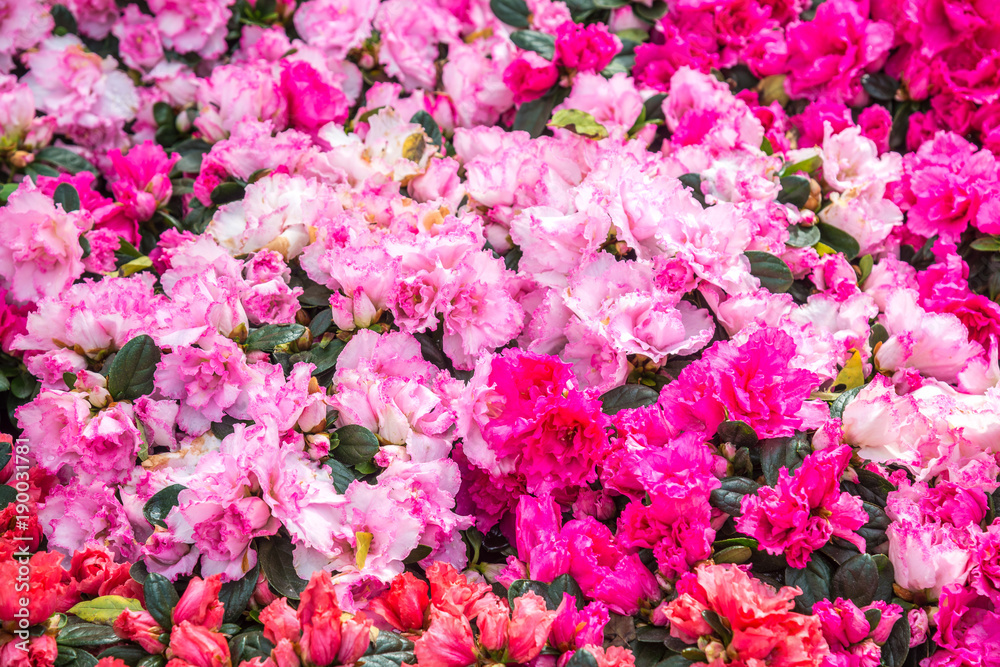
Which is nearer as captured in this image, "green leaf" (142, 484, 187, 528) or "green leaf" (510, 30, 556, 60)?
"green leaf" (142, 484, 187, 528)

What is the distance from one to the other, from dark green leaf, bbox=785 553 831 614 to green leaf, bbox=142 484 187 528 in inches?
30.2

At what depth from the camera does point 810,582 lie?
3.13 feet

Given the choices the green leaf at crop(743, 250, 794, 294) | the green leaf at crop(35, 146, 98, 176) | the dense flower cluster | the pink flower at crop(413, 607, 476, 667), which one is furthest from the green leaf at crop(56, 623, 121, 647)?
the green leaf at crop(35, 146, 98, 176)

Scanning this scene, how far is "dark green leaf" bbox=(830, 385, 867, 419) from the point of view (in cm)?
106

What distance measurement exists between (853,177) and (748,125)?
0.22 m

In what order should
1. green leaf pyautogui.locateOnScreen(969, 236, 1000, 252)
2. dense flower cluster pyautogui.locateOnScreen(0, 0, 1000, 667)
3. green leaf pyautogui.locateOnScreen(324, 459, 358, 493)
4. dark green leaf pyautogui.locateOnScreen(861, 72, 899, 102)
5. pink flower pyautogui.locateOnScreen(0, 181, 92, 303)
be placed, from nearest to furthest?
1. dense flower cluster pyautogui.locateOnScreen(0, 0, 1000, 667)
2. green leaf pyautogui.locateOnScreen(324, 459, 358, 493)
3. pink flower pyautogui.locateOnScreen(0, 181, 92, 303)
4. green leaf pyautogui.locateOnScreen(969, 236, 1000, 252)
5. dark green leaf pyautogui.locateOnScreen(861, 72, 899, 102)

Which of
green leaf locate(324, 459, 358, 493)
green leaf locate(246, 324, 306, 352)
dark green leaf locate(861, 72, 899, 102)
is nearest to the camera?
green leaf locate(324, 459, 358, 493)

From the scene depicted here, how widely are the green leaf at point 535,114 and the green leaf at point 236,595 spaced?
1.07 metres

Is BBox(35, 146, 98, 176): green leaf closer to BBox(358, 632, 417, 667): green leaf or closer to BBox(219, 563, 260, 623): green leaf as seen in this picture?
BBox(219, 563, 260, 623): green leaf

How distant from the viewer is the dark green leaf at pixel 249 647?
0.88m

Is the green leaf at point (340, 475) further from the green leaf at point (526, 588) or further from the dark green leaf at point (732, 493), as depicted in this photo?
the dark green leaf at point (732, 493)

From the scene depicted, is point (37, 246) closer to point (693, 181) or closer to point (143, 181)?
point (143, 181)

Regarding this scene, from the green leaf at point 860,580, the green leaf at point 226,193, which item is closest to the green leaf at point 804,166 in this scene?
the green leaf at point 860,580

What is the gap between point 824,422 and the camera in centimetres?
101
